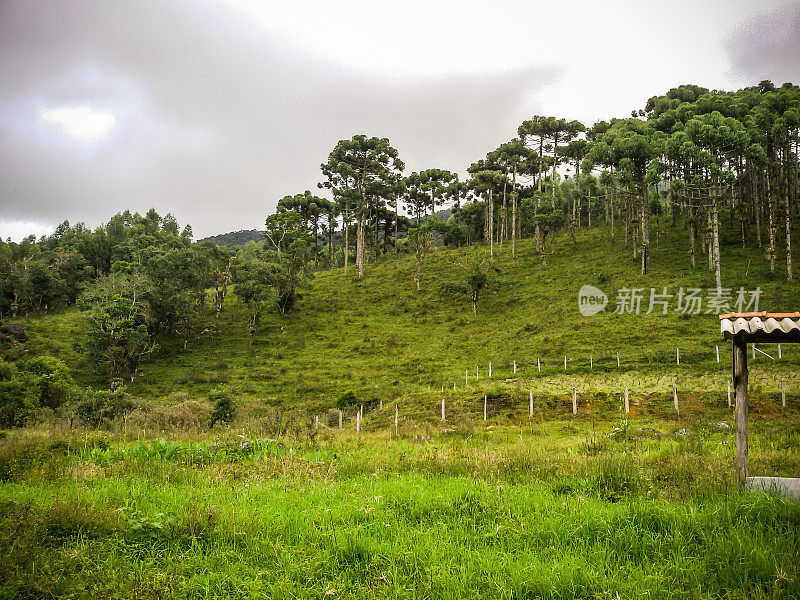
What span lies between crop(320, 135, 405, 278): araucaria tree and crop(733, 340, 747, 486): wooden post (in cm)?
5458

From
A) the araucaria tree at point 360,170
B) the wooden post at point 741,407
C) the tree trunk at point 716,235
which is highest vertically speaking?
the araucaria tree at point 360,170

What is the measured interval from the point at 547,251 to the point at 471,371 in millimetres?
33081

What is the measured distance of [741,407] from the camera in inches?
259

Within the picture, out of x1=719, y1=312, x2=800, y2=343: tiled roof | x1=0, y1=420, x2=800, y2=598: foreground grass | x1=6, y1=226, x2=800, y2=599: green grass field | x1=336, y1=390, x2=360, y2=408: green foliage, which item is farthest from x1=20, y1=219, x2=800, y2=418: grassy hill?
x1=0, y1=420, x2=800, y2=598: foreground grass

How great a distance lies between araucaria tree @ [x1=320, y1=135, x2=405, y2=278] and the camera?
6162cm

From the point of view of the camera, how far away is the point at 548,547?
4.43 metres

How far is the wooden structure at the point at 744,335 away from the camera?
581cm

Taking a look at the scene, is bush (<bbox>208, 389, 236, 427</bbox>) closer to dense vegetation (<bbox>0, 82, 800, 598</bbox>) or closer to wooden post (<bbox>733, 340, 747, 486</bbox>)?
dense vegetation (<bbox>0, 82, 800, 598</bbox>)

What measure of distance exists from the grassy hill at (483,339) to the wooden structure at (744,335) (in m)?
16.1

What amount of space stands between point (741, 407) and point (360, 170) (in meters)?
61.7

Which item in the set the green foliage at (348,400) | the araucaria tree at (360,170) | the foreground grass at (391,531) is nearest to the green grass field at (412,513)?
the foreground grass at (391,531)

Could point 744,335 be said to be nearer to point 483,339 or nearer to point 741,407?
point 741,407

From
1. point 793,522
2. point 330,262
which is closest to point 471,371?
point 793,522

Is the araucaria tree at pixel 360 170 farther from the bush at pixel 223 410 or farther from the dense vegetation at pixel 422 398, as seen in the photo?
the bush at pixel 223 410
